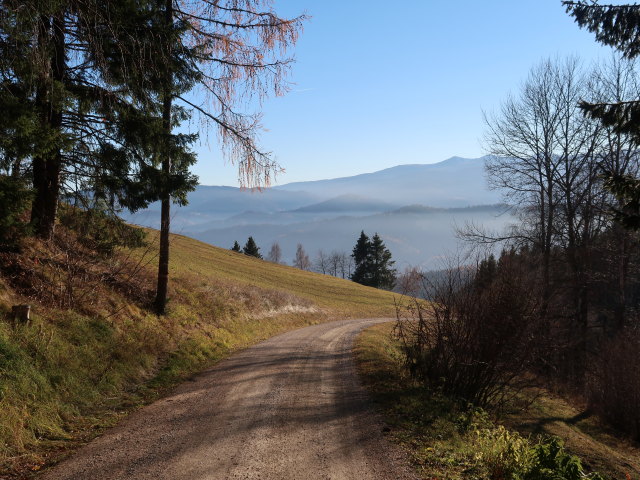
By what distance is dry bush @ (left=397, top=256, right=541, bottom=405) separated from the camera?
8828mm

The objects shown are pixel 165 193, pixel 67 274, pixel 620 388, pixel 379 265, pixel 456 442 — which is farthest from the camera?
pixel 379 265

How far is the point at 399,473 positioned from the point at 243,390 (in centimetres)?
423

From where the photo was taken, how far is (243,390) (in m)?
8.34

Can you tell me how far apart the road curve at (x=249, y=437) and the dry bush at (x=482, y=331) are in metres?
2.35

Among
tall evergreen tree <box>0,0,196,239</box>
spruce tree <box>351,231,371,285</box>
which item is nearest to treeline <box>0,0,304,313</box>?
tall evergreen tree <box>0,0,196,239</box>

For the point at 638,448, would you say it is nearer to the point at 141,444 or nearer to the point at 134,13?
the point at 141,444

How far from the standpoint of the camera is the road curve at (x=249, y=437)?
4.87 m

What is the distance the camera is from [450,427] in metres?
6.90

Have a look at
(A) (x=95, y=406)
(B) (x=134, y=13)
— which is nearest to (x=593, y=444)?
(A) (x=95, y=406)

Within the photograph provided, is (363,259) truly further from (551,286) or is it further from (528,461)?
(528,461)

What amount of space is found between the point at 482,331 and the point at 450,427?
8.88 feet

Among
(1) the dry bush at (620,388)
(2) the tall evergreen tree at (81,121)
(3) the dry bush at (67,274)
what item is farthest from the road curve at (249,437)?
(1) the dry bush at (620,388)

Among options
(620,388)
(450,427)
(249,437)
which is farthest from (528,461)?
(620,388)

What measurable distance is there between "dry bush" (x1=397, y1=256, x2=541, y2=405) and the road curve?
2.35 meters
